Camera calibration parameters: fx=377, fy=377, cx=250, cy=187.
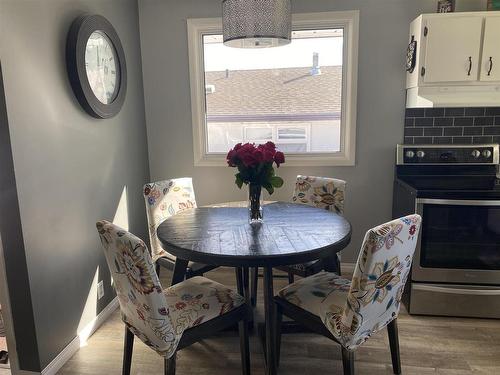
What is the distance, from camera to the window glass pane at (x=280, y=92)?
3.10 m

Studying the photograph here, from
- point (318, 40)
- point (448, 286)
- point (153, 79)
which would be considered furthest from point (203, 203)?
point (448, 286)

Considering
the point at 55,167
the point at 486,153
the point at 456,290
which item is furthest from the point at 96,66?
the point at 486,153

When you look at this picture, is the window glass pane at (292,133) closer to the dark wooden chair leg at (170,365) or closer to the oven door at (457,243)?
the oven door at (457,243)

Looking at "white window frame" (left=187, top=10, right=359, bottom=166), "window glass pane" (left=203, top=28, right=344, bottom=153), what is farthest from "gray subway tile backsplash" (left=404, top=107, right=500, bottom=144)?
"window glass pane" (left=203, top=28, right=344, bottom=153)

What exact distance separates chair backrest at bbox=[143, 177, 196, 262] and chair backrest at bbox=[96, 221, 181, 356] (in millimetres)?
880

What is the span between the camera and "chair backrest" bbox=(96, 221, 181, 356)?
1467mm

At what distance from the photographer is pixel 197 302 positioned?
6.00ft

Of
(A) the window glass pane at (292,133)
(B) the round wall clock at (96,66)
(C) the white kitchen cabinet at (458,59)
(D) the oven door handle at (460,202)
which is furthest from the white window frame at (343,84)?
(D) the oven door handle at (460,202)

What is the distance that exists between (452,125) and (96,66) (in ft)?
8.60

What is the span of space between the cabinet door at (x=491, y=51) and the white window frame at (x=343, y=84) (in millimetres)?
Answer: 859

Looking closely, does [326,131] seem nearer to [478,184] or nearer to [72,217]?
[478,184]

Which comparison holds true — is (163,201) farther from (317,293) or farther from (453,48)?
(453,48)

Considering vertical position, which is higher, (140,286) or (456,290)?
(140,286)

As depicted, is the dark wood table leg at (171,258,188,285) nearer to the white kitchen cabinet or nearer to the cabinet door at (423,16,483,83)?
the white kitchen cabinet
